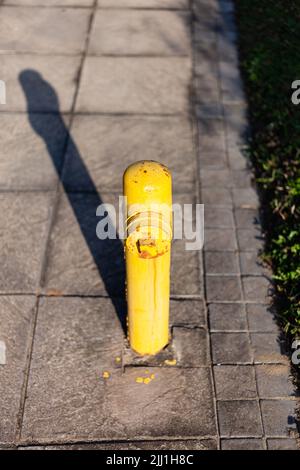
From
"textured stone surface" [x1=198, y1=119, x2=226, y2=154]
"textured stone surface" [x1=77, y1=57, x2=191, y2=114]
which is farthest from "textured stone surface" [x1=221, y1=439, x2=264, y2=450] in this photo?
"textured stone surface" [x1=77, y1=57, x2=191, y2=114]

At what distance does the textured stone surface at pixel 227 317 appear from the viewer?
3572mm

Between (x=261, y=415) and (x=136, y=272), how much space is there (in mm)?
1183

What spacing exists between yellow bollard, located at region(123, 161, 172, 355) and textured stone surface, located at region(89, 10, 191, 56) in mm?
3977

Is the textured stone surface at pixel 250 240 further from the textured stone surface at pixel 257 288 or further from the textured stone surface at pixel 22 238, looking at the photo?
the textured stone surface at pixel 22 238

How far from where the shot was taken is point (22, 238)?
13.5 feet

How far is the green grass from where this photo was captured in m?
3.88

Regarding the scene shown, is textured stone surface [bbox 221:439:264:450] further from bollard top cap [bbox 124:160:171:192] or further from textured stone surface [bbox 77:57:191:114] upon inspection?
textured stone surface [bbox 77:57:191:114]

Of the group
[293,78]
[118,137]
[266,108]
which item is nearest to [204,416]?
[118,137]

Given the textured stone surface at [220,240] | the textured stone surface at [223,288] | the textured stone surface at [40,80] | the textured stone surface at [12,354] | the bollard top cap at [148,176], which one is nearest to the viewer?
the bollard top cap at [148,176]

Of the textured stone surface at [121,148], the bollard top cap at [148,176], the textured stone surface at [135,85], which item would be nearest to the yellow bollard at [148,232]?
the bollard top cap at [148,176]

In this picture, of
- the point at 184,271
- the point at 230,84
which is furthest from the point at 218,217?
the point at 230,84

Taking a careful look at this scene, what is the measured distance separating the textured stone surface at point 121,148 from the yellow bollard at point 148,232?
1704 mm

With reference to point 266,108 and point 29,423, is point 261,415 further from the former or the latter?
point 266,108

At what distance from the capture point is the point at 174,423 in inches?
122
